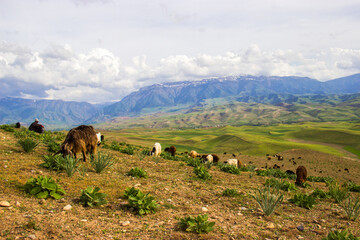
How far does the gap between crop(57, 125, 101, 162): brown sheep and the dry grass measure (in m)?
1.38

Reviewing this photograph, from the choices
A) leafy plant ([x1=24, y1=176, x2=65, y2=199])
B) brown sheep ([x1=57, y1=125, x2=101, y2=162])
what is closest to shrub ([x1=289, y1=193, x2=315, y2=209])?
leafy plant ([x1=24, y1=176, x2=65, y2=199])

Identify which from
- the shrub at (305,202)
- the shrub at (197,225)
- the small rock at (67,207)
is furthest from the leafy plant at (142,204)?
the shrub at (305,202)

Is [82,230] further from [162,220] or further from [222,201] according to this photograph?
[222,201]

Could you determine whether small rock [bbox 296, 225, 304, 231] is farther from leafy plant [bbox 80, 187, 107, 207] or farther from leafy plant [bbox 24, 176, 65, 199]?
leafy plant [bbox 24, 176, 65, 199]

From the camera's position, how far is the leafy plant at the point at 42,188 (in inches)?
270

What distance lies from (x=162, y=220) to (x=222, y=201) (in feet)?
11.3

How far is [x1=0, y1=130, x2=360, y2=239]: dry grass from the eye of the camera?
547cm

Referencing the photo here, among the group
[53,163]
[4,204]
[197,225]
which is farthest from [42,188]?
[197,225]

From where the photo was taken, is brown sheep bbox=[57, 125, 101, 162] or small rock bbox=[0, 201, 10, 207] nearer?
small rock bbox=[0, 201, 10, 207]

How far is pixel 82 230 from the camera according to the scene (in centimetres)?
542

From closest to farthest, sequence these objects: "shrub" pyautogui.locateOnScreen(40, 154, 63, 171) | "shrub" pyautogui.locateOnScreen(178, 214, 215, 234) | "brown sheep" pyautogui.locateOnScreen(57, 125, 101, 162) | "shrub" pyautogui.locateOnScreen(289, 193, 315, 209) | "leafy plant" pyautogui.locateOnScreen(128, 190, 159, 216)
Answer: "shrub" pyautogui.locateOnScreen(178, 214, 215, 234)
"leafy plant" pyautogui.locateOnScreen(128, 190, 159, 216)
"shrub" pyautogui.locateOnScreen(289, 193, 315, 209)
"shrub" pyautogui.locateOnScreen(40, 154, 63, 171)
"brown sheep" pyautogui.locateOnScreen(57, 125, 101, 162)

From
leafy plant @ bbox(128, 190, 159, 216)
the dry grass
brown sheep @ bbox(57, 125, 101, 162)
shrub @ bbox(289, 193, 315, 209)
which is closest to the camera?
the dry grass

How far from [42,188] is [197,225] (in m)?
5.38

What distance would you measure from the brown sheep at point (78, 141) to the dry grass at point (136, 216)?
1.38 m
